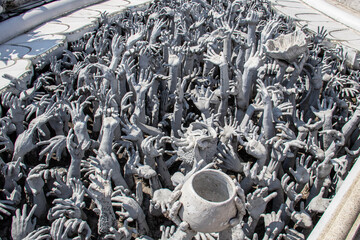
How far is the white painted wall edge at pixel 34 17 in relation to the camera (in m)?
5.12

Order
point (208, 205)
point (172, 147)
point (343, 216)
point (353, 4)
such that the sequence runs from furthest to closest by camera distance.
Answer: point (353, 4) < point (172, 147) < point (343, 216) < point (208, 205)

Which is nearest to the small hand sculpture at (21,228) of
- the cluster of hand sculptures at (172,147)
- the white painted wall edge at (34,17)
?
the cluster of hand sculptures at (172,147)

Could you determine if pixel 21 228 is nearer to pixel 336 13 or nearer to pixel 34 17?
pixel 34 17

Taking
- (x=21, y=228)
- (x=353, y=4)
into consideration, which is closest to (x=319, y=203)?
(x=21, y=228)

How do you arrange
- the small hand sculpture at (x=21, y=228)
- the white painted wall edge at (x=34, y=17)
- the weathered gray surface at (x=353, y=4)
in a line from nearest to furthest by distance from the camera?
the small hand sculpture at (x=21, y=228) < the white painted wall edge at (x=34, y=17) < the weathered gray surface at (x=353, y=4)

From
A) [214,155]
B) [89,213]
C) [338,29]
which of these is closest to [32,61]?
[89,213]

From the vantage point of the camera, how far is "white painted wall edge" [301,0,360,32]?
6.61 m

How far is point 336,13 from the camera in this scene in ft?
23.6

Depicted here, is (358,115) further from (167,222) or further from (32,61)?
(32,61)

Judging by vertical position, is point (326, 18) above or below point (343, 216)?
below

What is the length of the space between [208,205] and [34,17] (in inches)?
212

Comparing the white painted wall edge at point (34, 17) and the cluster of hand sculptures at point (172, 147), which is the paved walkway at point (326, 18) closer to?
the cluster of hand sculptures at point (172, 147)

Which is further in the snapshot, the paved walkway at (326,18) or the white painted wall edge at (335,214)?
the paved walkway at (326,18)

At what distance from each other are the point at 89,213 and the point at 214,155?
121 centimetres
